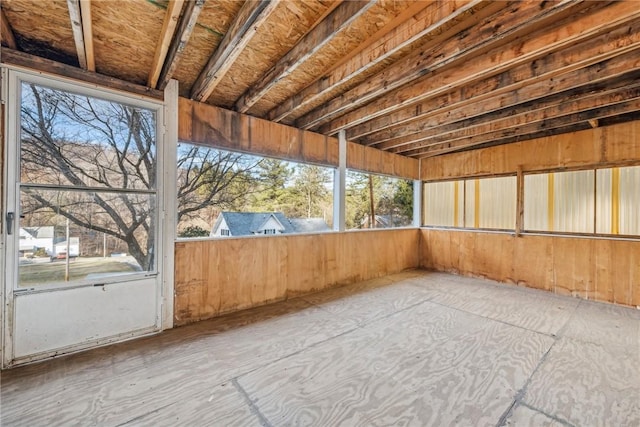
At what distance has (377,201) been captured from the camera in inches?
216

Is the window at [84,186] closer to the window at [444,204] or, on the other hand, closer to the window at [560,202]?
the window at [444,204]

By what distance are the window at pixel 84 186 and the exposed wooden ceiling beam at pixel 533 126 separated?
4.60 metres

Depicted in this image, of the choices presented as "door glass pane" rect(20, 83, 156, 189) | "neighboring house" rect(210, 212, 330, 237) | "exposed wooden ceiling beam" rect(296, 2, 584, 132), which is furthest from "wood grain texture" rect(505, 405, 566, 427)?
"door glass pane" rect(20, 83, 156, 189)

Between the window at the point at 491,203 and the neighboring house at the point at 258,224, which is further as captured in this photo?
the window at the point at 491,203

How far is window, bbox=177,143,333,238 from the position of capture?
312 centimetres

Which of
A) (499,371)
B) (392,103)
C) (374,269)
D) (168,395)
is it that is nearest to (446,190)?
(374,269)

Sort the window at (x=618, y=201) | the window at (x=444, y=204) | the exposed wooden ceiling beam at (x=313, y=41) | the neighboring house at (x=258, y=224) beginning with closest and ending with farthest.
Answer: the exposed wooden ceiling beam at (x=313, y=41), the neighboring house at (x=258, y=224), the window at (x=618, y=201), the window at (x=444, y=204)

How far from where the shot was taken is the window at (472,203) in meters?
4.79

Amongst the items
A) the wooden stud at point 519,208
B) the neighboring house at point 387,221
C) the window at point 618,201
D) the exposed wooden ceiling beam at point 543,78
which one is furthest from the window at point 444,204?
the exposed wooden ceiling beam at point 543,78

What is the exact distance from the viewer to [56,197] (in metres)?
2.35

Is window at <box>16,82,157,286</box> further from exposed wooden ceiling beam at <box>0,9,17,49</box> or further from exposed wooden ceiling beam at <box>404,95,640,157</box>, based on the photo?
exposed wooden ceiling beam at <box>404,95,640,157</box>

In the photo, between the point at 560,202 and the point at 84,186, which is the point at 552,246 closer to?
the point at 560,202

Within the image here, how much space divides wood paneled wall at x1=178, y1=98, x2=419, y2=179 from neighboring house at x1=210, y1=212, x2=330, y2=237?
839 millimetres

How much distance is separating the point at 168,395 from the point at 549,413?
2514mm
